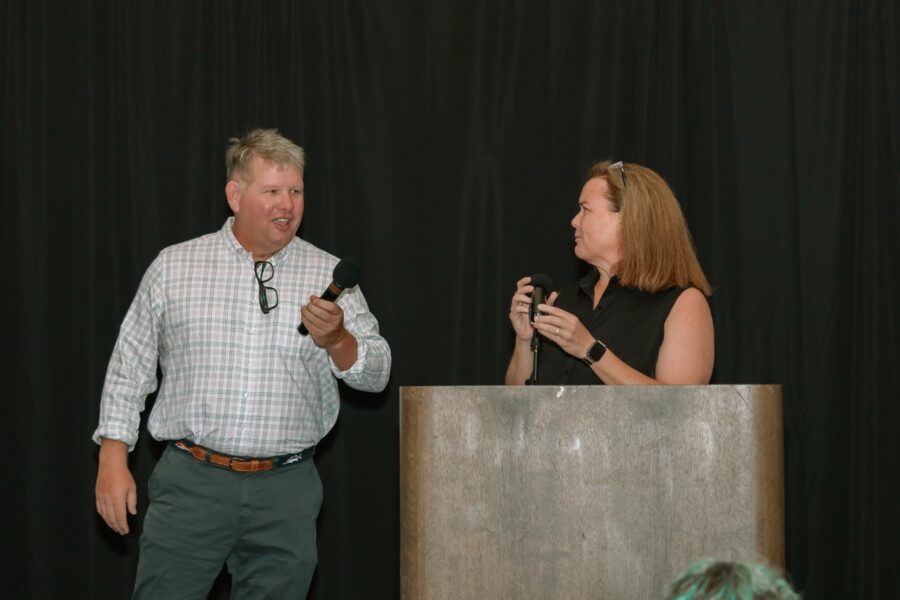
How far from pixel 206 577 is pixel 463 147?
1.84m

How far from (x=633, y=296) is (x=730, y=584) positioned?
1.92 meters

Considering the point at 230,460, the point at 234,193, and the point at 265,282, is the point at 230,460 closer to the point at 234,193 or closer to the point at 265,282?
the point at 265,282

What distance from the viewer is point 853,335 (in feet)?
13.2

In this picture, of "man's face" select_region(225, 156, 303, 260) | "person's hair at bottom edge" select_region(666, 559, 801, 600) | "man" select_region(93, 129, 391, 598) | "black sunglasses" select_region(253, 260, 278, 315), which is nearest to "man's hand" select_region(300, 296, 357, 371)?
"man" select_region(93, 129, 391, 598)

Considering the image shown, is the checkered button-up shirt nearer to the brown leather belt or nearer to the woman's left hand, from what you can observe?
the brown leather belt

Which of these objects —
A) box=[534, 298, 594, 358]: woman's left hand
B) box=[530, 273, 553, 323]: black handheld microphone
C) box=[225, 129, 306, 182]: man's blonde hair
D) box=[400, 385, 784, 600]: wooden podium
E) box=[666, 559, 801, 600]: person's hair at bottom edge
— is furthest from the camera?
box=[225, 129, 306, 182]: man's blonde hair

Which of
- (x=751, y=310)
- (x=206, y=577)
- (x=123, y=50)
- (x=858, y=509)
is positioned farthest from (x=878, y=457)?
(x=123, y=50)

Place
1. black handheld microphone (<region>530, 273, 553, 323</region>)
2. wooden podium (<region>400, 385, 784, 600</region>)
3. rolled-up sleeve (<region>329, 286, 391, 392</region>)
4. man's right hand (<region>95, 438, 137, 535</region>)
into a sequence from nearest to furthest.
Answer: wooden podium (<region>400, 385, 784, 600</region>)
black handheld microphone (<region>530, 273, 553, 323</region>)
man's right hand (<region>95, 438, 137, 535</region>)
rolled-up sleeve (<region>329, 286, 391, 392</region>)

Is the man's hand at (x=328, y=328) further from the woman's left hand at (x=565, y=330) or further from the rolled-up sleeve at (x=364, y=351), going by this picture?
the woman's left hand at (x=565, y=330)

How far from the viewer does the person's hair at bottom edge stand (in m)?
1.06

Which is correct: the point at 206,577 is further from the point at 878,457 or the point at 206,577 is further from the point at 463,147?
the point at 878,457

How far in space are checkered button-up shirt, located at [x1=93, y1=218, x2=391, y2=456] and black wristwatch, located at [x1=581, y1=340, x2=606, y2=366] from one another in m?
0.74

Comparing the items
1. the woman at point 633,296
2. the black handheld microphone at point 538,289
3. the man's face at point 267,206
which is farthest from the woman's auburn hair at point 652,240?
the man's face at point 267,206

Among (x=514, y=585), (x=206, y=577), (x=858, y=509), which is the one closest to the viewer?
(x=514, y=585)
